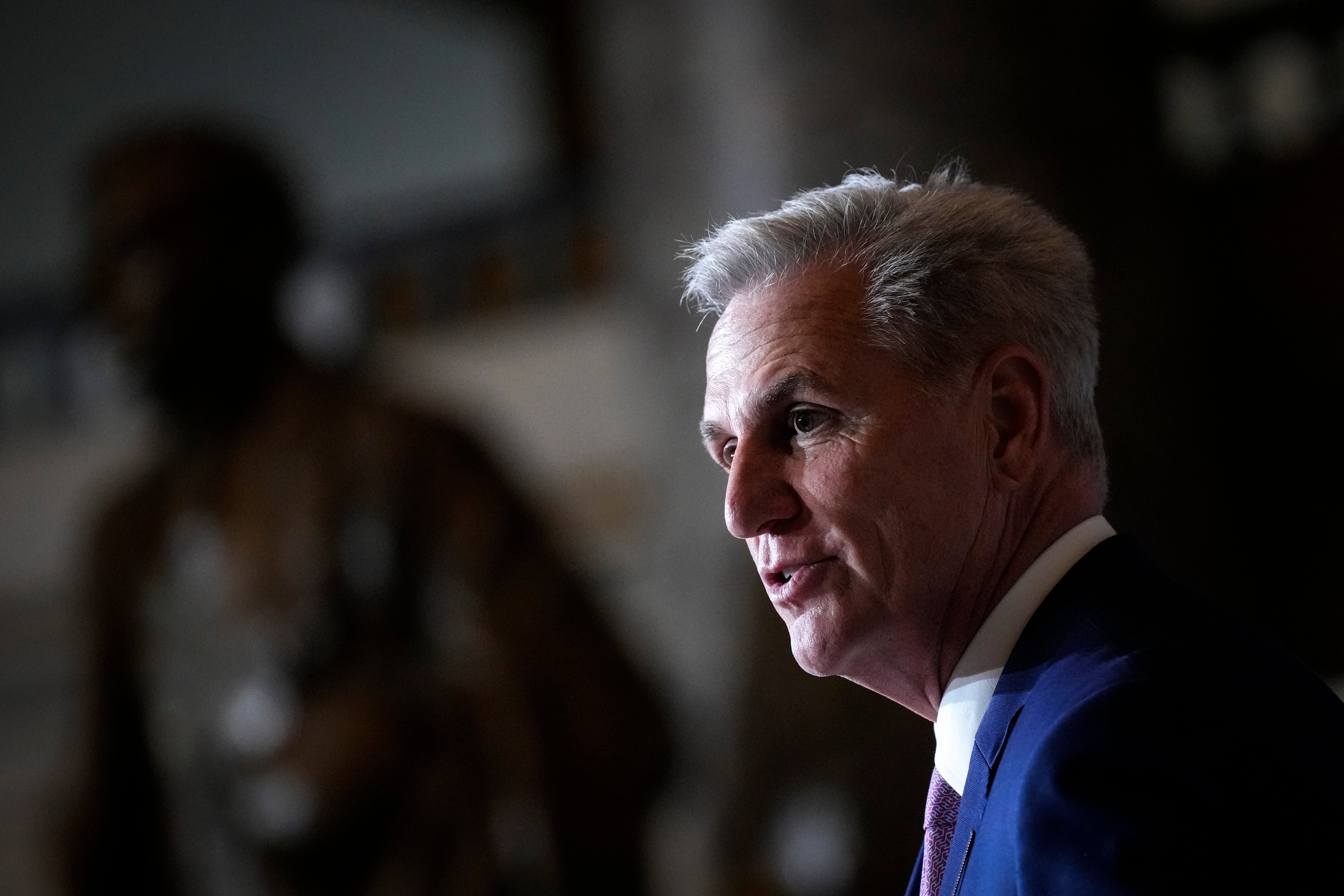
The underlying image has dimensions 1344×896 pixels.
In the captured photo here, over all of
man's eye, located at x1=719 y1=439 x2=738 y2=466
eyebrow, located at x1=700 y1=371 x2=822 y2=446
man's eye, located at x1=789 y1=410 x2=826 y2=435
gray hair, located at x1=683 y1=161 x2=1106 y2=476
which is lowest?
man's eye, located at x1=719 y1=439 x2=738 y2=466

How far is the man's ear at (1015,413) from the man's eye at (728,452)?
20 centimetres

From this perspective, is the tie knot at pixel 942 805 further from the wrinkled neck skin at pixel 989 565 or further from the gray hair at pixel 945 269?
the gray hair at pixel 945 269

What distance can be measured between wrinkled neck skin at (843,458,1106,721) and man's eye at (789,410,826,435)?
145 mm

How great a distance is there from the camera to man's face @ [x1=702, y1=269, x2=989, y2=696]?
1.16m

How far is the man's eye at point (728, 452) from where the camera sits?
49.9 inches

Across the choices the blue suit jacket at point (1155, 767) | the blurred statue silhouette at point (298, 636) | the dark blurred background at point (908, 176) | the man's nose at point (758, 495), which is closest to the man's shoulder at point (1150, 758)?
the blue suit jacket at point (1155, 767)

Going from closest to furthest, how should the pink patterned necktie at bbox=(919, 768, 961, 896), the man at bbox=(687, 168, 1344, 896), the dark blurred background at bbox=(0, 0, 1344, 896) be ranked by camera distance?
the man at bbox=(687, 168, 1344, 896) → the pink patterned necktie at bbox=(919, 768, 961, 896) → the dark blurred background at bbox=(0, 0, 1344, 896)

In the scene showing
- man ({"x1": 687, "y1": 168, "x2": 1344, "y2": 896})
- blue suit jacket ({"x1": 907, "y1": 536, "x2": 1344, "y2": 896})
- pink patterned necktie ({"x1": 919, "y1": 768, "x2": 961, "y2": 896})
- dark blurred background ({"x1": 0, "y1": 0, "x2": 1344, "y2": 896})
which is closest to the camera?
blue suit jacket ({"x1": 907, "y1": 536, "x2": 1344, "y2": 896})

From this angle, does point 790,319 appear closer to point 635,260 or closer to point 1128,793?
point 1128,793

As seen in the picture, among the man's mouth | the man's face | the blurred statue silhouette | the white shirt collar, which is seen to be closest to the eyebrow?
the man's face

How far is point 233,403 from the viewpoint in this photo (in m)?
4.67

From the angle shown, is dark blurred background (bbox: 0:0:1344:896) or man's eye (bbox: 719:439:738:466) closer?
man's eye (bbox: 719:439:738:466)

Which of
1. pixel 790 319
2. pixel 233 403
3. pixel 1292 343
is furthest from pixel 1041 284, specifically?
pixel 1292 343

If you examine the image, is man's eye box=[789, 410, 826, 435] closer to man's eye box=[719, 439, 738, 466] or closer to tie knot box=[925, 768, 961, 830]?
man's eye box=[719, 439, 738, 466]
